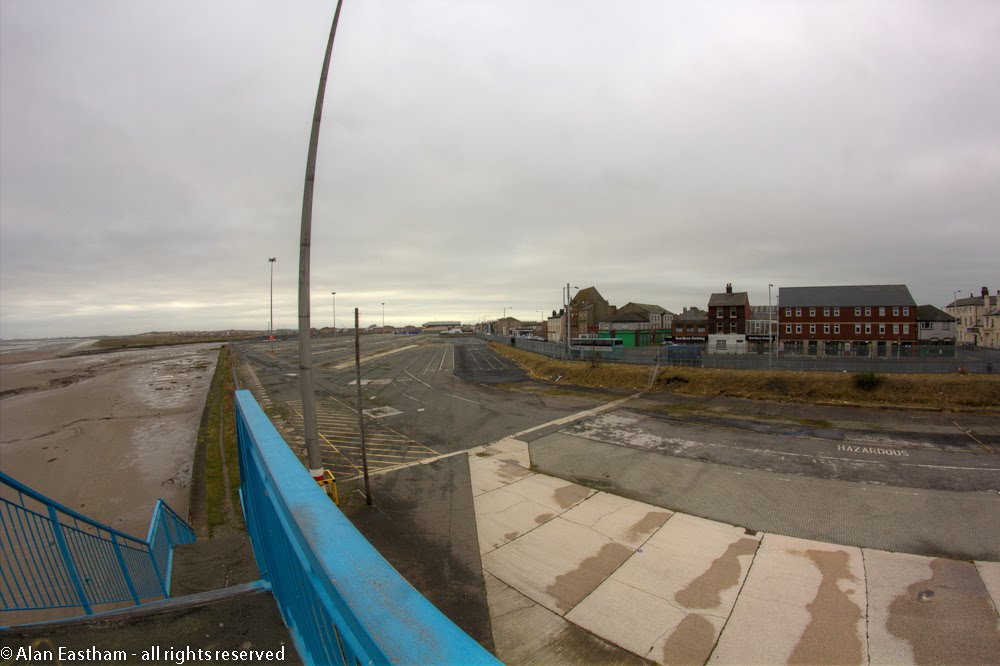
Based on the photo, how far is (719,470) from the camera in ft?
51.8

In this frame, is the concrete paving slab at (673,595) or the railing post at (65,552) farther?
the concrete paving slab at (673,595)

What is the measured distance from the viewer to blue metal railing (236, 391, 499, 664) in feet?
5.58

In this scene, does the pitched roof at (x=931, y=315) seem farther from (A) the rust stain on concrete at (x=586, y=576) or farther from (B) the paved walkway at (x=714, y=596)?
(A) the rust stain on concrete at (x=586, y=576)

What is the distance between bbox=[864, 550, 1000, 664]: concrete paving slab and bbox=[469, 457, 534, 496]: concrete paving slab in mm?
→ 9752

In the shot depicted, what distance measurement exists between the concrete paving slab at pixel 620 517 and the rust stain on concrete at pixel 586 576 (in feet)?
1.80

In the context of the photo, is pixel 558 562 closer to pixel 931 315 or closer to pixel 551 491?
pixel 551 491

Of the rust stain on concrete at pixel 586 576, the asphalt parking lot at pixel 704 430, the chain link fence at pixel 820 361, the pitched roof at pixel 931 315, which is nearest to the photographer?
the rust stain on concrete at pixel 586 576

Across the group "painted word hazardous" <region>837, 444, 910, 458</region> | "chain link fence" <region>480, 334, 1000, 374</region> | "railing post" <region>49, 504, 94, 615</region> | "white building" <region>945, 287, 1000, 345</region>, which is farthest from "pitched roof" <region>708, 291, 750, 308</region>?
"railing post" <region>49, 504, 94, 615</region>

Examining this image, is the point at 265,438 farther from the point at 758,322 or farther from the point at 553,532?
the point at 758,322

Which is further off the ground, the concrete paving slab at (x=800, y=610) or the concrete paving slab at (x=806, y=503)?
the concrete paving slab at (x=806, y=503)

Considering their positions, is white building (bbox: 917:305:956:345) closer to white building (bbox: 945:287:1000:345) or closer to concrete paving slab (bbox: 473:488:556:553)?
white building (bbox: 945:287:1000:345)

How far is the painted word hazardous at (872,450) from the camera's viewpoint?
1781 centimetres

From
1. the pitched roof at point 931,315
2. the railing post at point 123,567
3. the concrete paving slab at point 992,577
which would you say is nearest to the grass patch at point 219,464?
the railing post at point 123,567

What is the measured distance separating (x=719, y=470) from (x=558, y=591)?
9993mm
